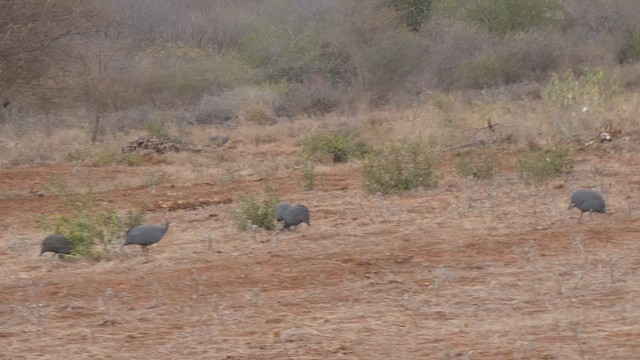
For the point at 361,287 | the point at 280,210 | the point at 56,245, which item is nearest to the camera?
the point at 361,287

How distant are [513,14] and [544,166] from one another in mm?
19499

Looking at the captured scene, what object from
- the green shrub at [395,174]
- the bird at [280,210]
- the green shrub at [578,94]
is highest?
the bird at [280,210]

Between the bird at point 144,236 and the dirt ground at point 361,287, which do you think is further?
the bird at point 144,236

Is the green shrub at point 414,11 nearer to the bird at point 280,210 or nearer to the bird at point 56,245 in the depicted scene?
the bird at point 280,210

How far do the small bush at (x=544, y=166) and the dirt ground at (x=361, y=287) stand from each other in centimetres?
40

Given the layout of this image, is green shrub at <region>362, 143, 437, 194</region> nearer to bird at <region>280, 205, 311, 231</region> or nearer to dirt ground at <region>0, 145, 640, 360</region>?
dirt ground at <region>0, 145, 640, 360</region>

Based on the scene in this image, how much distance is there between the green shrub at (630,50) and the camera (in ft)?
88.1

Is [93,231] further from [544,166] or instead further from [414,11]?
[414,11]

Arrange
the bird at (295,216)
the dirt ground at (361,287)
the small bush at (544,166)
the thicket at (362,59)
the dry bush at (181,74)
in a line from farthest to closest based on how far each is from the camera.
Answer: the dry bush at (181,74)
the thicket at (362,59)
the small bush at (544,166)
the bird at (295,216)
the dirt ground at (361,287)

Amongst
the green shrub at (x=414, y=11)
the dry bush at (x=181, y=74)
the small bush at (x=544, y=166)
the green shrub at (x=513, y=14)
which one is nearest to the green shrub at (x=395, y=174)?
the small bush at (x=544, y=166)

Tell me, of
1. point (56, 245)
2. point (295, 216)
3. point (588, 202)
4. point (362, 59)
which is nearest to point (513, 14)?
point (362, 59)

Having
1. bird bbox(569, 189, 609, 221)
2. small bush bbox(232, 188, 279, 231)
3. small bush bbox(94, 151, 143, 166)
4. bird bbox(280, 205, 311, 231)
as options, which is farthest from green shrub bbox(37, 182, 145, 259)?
small bush bbox(94, 151, 143, 166)

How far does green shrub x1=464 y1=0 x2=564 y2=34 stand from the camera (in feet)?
96.0

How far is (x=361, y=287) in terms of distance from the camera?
6379mm
